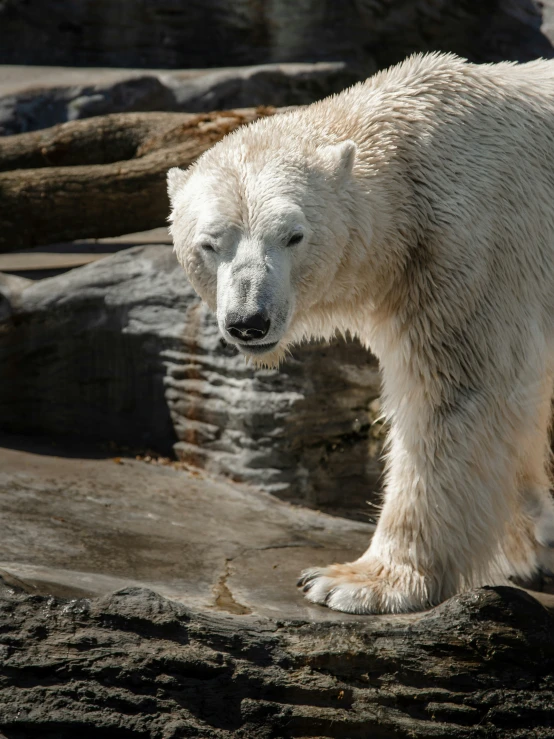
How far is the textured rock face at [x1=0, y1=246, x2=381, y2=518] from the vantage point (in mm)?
4898

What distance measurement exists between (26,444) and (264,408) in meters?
1.35

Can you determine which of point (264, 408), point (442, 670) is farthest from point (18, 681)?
point (264, 408)

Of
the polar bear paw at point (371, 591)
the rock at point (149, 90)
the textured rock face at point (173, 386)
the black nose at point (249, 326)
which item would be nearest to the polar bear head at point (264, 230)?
the black nose at point (249, 326)

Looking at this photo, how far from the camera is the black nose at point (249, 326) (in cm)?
296

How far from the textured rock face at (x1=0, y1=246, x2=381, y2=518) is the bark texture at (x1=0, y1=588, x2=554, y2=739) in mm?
1961

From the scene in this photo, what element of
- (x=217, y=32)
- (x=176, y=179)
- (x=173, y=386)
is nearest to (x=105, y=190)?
(x=173, y=386)

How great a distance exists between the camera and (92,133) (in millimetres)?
6430

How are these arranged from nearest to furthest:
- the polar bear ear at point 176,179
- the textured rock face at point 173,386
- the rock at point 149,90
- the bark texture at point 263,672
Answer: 1. the bark texture at point 263,672
2. the polar bear ear at point 176,179
3. the textured rock face at point 173,386
4. the rock at point 149,90

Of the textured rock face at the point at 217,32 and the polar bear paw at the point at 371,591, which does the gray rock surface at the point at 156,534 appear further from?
the textured rock face at the point at 217,32

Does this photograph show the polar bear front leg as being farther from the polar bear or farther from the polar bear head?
the polar bear head

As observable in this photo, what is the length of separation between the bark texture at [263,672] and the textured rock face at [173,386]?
196cm

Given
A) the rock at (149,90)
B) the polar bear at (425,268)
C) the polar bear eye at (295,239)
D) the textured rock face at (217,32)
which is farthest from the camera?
the textured rock face at (217,32)

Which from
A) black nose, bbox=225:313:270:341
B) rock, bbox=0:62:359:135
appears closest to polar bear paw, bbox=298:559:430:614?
black nose, bbox=225:313:270:341

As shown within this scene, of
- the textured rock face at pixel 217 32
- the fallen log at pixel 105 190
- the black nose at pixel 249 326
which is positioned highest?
the textured rock face at pixel 217 32
